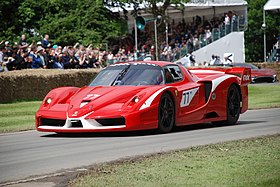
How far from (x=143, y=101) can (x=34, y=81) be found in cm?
1370

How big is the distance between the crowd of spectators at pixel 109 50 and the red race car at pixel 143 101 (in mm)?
11941

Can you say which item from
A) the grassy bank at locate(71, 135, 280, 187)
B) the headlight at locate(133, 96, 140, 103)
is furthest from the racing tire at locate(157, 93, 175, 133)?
the grassy bank at locate(71, 135, 280, 187)

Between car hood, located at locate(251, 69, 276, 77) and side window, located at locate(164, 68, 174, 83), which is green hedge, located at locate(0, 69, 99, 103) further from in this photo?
car hood, located at locate(251, 69, 276, 77)

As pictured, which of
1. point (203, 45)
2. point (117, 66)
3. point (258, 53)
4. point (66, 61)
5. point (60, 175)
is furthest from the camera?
point (258, 53)

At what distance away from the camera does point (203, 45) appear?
50156mm

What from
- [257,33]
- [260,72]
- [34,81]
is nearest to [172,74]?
[34,81]

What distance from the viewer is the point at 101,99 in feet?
46.2

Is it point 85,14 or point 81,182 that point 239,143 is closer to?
point 81,182

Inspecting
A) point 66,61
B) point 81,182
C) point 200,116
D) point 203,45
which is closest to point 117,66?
point 200,116

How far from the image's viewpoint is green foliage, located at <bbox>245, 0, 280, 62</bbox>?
96.9 m

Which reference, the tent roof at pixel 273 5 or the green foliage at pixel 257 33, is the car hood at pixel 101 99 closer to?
the tent roof at pixel 273 5

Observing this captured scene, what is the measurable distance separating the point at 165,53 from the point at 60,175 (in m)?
35.9

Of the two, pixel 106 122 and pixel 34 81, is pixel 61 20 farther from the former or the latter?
pixel 106 122

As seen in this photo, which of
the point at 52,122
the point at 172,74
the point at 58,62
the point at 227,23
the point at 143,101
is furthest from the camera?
the point at 227,23
